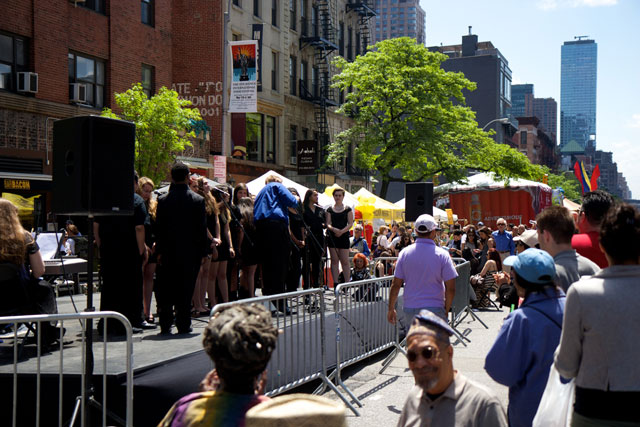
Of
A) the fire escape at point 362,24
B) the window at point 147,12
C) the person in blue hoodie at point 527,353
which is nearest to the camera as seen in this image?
the person in blue hoodie at point 527,353

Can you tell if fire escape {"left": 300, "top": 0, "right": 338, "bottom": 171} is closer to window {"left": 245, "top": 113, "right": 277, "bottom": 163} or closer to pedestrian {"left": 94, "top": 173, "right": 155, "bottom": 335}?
window {"left": 245, "top": 113, "right": 277, "bottom": 163}

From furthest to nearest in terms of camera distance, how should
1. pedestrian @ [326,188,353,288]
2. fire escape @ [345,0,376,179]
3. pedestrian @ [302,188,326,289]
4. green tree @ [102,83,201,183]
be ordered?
fire escape @ [345,0,376,179], green tree @ [102,83,201,183], pedestrian @ [326,188,353,288], pedestrian @ [302,188,326,289]

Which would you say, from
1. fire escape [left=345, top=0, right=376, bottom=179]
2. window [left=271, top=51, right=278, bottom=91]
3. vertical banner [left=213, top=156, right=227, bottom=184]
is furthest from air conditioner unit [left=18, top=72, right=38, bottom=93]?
fire escape [left=345, top=0, right=376, bottom=179]

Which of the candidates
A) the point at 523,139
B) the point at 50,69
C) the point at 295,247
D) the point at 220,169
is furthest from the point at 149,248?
the point at 523,139

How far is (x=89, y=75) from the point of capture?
2495 centimetres

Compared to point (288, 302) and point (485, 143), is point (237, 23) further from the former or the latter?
point (288, 302)

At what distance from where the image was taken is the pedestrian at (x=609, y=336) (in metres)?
3.21

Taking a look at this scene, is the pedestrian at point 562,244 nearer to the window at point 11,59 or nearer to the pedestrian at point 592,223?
the pedestrian at point 592,223

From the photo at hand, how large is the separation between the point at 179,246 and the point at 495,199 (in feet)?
96.1

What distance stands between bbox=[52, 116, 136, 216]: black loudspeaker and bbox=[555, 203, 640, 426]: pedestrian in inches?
165

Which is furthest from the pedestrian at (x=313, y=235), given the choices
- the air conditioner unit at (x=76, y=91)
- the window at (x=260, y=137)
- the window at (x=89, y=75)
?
the window at (x=260, y=137)

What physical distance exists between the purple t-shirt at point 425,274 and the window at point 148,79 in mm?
22608

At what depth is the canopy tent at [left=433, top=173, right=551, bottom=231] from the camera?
34.4 metres

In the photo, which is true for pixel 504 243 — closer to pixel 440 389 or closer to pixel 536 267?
pixel 536 267
